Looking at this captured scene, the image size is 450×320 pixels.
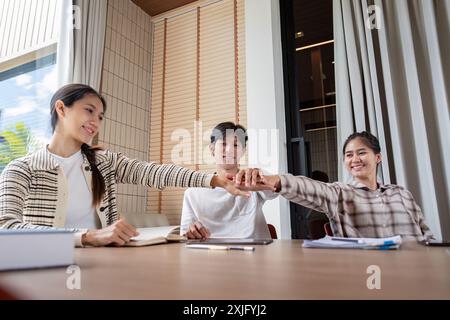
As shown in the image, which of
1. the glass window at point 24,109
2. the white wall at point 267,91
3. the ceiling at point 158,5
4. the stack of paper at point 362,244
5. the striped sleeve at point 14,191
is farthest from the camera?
the ceiling at point 158,5

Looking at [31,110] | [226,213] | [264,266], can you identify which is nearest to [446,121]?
[226,213]

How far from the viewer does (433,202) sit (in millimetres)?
2227

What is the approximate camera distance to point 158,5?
3.75m

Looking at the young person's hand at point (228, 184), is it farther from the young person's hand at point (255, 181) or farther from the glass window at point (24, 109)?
the glass window at point (24, 109)

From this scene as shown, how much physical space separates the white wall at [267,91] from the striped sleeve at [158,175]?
4.76 feet

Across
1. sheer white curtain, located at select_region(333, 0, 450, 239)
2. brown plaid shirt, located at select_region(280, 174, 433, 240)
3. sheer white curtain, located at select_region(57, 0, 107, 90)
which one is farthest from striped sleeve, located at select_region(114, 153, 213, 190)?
sheer white curtain, located at select_region(57, 0, 107, 90)

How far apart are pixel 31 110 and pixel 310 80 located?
2402mm

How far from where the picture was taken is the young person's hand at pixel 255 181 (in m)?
1.41

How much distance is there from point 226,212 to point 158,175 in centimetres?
55

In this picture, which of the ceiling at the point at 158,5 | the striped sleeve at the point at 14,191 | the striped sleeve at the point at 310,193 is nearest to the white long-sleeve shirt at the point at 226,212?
the striped sleeve at the point at 310,193

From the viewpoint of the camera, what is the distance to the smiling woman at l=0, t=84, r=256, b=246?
1209mm

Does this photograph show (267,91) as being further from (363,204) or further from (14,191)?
(14,191)

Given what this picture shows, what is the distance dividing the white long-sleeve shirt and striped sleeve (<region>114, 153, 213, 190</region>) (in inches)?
16.1

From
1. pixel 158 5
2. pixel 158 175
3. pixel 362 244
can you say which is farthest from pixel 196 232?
pixel 158 5
